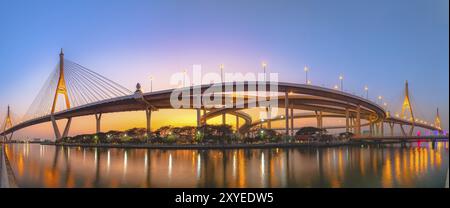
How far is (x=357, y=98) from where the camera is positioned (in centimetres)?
5588

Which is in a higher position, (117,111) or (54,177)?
(117,111)

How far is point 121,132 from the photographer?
64812mm

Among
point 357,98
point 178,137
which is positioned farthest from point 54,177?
point 357,98
